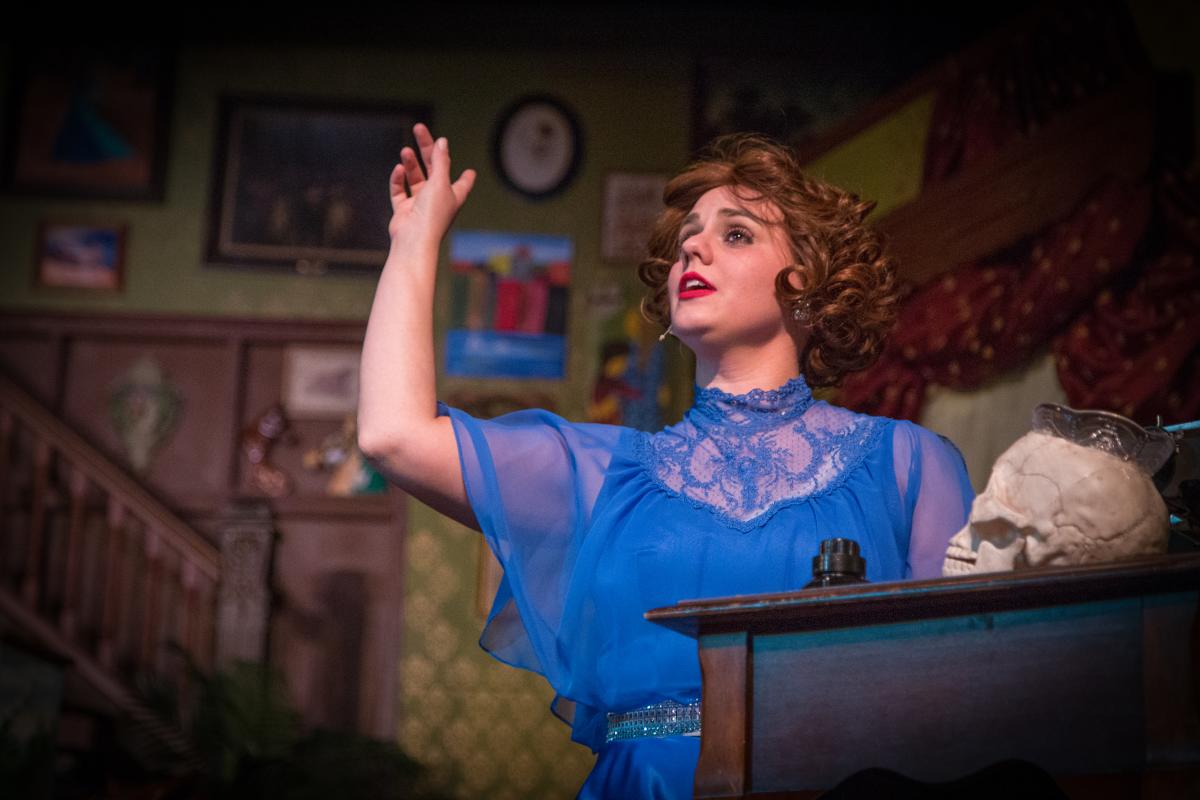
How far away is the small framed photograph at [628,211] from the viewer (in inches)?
256

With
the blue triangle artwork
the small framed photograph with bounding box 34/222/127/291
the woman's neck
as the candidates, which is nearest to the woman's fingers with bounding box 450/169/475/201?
the woman's neck

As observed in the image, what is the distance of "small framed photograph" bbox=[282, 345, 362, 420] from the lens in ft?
21.3

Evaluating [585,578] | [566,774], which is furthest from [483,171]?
[585,578]

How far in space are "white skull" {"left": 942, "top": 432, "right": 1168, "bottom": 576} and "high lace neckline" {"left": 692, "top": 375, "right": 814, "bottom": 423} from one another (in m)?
0.68

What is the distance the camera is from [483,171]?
659 centimetres

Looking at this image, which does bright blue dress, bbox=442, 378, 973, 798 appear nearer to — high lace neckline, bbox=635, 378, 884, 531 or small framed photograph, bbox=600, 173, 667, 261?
high lace neckline, bbox=635, 378, 884, 531

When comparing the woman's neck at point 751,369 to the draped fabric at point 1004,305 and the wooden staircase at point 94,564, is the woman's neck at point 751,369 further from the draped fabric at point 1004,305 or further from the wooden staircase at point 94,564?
the wooden staircase at point 94,564

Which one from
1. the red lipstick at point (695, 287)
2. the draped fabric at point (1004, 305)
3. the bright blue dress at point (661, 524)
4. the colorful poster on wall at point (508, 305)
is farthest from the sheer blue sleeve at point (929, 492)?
the colorful poster on wall at point (508, 305)

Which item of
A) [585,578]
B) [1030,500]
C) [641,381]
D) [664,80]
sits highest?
[664,80]

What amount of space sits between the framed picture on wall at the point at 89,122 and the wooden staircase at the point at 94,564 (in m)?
1.08

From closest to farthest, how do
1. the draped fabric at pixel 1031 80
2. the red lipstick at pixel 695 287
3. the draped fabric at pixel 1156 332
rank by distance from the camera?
the red lipstick at pixel 695 287, the draped fabric at pixel 1156 332, the draped fabric at pixel 1031 80

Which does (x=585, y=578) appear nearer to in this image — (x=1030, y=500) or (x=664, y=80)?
(x=1030, y=500)

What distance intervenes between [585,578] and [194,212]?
5.22 meters

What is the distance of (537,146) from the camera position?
6629 mm
